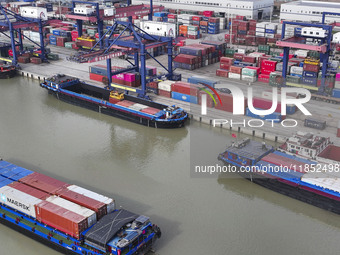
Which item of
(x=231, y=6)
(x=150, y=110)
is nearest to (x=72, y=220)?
(x=150, y=110)

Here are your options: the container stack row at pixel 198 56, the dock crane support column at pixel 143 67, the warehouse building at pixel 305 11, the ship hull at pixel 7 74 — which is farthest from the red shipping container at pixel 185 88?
the warehouse building at pixel 305 11

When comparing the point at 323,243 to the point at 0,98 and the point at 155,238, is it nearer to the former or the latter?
the point at 155,238

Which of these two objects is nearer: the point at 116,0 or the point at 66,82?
the point at 66,82

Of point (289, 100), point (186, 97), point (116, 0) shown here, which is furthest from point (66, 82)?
point (116, 0)

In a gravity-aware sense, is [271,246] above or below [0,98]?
below

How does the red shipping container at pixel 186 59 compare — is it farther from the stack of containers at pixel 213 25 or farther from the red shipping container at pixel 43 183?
the red shipping container at pixel 43 183

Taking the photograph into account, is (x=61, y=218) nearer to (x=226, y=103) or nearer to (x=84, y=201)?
(x=84, y=201)

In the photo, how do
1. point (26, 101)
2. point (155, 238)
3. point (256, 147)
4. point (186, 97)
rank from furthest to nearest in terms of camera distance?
1. point (26, 101)
2. point (186, 97)
3. point (256, 147)
4. point (155, 238)
